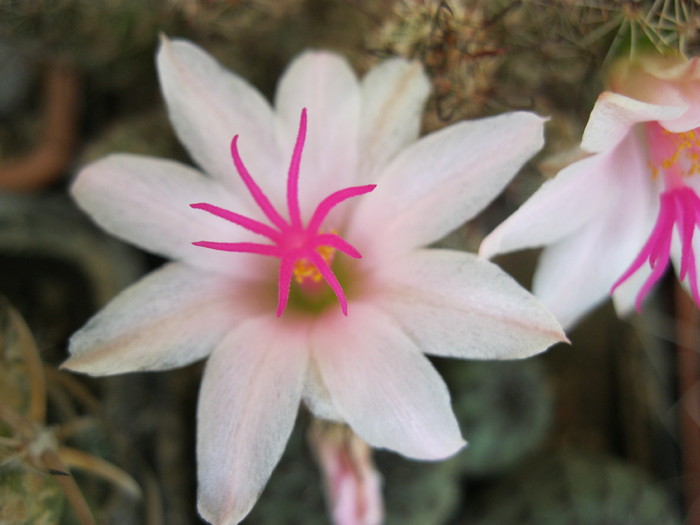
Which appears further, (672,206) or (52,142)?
(52,142)

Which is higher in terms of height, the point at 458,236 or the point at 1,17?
the point at 1,17

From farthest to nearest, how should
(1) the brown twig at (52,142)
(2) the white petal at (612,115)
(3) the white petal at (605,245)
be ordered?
1. (1) the brown twig at (52,142)
2. (3) the white petal at (605,245)
3. (2) the white petal at (612,115)

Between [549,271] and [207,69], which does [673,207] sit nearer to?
[549,271]

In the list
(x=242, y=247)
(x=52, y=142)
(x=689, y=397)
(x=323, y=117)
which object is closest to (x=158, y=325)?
(x=242, y=247)

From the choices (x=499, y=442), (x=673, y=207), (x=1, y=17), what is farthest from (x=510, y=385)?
(x=1, y=17)

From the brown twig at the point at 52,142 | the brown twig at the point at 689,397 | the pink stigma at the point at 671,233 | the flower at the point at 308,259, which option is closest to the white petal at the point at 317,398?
the flower at the point at 308,259

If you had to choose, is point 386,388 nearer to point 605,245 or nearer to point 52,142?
point 605,245

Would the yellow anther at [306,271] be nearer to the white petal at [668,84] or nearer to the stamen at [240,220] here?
the stamen at [240,220]
